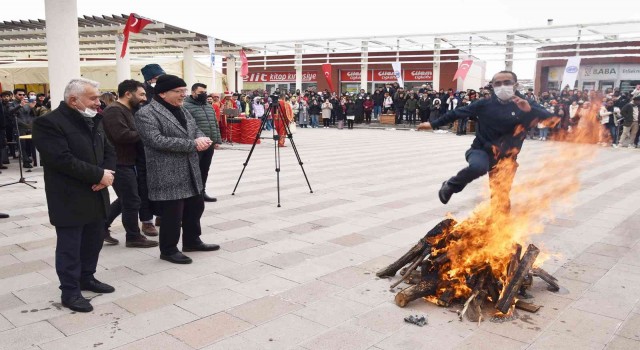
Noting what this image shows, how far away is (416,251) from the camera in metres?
4.44

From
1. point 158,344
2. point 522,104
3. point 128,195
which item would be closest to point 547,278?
point 522,104

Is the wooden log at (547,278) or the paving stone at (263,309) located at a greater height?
the wooden log at (547,278)

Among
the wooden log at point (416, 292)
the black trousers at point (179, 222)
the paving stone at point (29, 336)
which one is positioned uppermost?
the black trousers at point (179, 222)

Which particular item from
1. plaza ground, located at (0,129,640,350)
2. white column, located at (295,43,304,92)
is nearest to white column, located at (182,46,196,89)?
white column, located at (295,43,304,92)

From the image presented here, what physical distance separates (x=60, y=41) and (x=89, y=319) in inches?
341

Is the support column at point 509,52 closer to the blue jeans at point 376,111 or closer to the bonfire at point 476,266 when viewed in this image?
the blue jeans at point 376,111

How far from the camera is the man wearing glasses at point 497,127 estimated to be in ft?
16.0

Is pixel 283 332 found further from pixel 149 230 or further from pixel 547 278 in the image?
pixel 149 230

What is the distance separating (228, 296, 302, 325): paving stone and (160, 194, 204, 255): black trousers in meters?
1.35

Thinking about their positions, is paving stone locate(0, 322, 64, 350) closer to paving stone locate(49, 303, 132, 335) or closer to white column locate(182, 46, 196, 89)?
paving stone locate(49, 303, 132, 335)

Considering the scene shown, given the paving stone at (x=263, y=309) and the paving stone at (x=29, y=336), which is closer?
the paving stone at (x=29, y=336)

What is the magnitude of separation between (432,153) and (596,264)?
33.8 ft

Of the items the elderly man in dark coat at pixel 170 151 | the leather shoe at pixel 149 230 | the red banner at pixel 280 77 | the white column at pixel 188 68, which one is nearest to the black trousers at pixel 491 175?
the elderly man in dark coat at pixel 170 151

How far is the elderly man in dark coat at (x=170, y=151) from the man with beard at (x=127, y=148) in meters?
0.70
